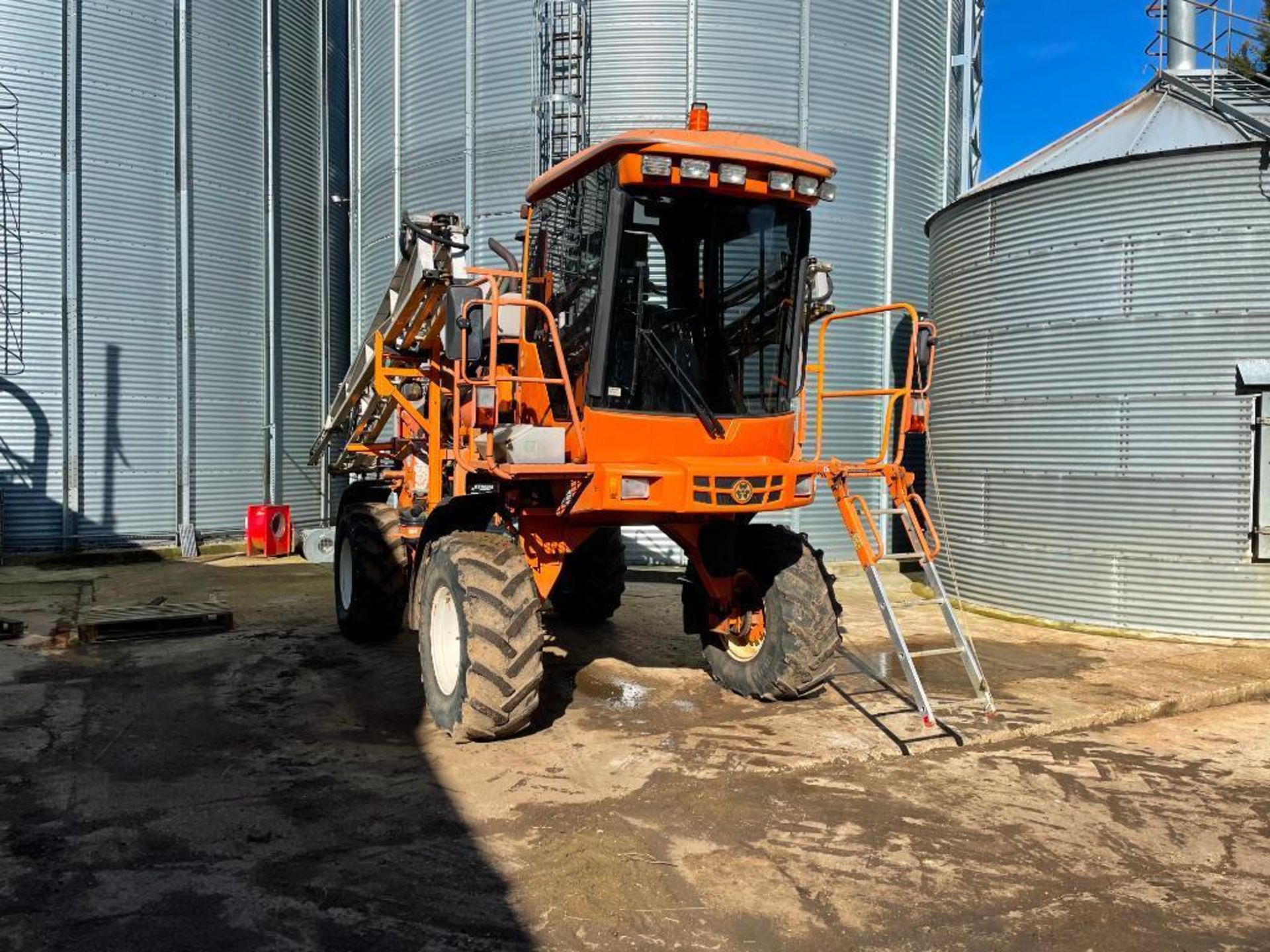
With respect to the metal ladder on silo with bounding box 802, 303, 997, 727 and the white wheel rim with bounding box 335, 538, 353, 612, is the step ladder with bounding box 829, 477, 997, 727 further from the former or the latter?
the white wheel rim with bounding box 335, 538, 353, 612

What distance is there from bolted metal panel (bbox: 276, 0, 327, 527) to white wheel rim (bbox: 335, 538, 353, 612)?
873cm

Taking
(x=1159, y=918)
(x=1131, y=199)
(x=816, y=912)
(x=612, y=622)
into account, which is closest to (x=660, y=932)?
(x=816, y=912)

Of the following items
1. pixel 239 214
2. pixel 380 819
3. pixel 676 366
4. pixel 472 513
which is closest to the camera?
pixel 380 819

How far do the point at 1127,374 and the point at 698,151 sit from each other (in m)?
6.56

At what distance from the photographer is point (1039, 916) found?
4070mm

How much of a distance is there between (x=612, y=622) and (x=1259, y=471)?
664cm

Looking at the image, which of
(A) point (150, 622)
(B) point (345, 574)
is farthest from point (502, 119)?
(A) point (150, 622)

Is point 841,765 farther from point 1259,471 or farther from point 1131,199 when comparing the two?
point 1131,199

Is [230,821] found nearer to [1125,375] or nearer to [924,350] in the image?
[924,350]

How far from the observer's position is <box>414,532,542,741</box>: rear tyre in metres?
5.74

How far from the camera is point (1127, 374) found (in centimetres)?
1015

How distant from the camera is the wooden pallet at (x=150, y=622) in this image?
9.19 m

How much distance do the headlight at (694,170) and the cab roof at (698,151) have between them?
0.16ft

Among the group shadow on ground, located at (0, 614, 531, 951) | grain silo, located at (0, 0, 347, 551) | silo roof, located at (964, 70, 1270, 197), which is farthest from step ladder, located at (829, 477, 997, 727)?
grain silo, located at (0, 0, 347, 551)
